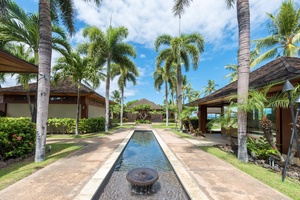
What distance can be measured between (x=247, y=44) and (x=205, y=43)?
11710 millimetres

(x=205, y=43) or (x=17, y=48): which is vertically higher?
(x=205, y=43)

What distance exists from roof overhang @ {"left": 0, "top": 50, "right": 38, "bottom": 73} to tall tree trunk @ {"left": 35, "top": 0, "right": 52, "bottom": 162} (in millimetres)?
711

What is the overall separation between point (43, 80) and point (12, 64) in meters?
1.68

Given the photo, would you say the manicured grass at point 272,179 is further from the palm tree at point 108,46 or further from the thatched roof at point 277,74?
the palm tree at point 108,46

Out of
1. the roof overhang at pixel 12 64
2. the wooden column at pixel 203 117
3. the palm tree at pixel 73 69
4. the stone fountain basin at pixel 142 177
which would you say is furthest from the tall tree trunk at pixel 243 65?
the palm tree at pixel 73 69

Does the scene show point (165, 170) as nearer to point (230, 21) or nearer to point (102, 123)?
point (230, 21)

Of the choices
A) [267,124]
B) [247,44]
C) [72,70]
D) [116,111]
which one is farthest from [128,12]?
[116,111]

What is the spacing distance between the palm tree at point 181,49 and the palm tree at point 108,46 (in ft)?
12.2

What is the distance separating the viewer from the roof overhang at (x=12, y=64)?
233 inches

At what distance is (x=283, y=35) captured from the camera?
56.7 feet

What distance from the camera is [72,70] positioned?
45.9 ft

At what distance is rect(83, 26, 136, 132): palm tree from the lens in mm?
16031

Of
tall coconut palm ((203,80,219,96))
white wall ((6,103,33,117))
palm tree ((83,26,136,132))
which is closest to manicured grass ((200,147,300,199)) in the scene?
palm tree ((83,26,136,132))

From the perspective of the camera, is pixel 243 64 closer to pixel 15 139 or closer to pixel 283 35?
pixel 15 139
